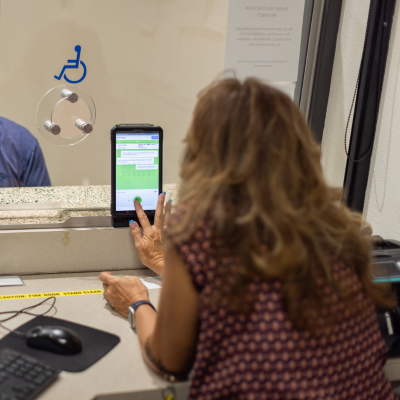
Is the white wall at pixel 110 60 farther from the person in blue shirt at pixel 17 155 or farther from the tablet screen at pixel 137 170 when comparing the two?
the tablet screen at pixel 137 170

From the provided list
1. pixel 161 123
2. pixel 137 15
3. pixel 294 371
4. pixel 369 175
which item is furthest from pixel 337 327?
pixel 137 15

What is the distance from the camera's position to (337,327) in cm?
69

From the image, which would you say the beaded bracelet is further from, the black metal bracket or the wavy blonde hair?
the black metal bracket

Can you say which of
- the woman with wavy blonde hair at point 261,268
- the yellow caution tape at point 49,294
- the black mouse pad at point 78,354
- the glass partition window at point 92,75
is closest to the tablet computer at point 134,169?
the glass partition window at point 92,75

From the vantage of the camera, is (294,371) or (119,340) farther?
(119,340)

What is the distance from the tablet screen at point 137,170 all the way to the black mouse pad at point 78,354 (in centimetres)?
40

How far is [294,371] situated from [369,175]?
44.1 inches

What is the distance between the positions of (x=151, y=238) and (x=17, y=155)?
0.63 meters

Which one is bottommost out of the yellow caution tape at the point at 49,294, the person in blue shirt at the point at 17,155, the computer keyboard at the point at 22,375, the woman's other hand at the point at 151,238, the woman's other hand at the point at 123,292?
the yellow caution tape at the point at 49,294

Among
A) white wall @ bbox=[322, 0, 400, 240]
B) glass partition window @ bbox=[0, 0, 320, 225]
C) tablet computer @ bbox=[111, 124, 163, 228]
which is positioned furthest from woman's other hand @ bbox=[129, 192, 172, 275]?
white wall @ bbox=[322, 0, 400, 240]

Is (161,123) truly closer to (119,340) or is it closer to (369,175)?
(369,175)

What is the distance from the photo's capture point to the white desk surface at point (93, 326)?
2.55ft

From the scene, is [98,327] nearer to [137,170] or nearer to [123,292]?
[123,292]

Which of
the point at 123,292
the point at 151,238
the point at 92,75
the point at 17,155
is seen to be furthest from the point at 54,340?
the point at 92,75
